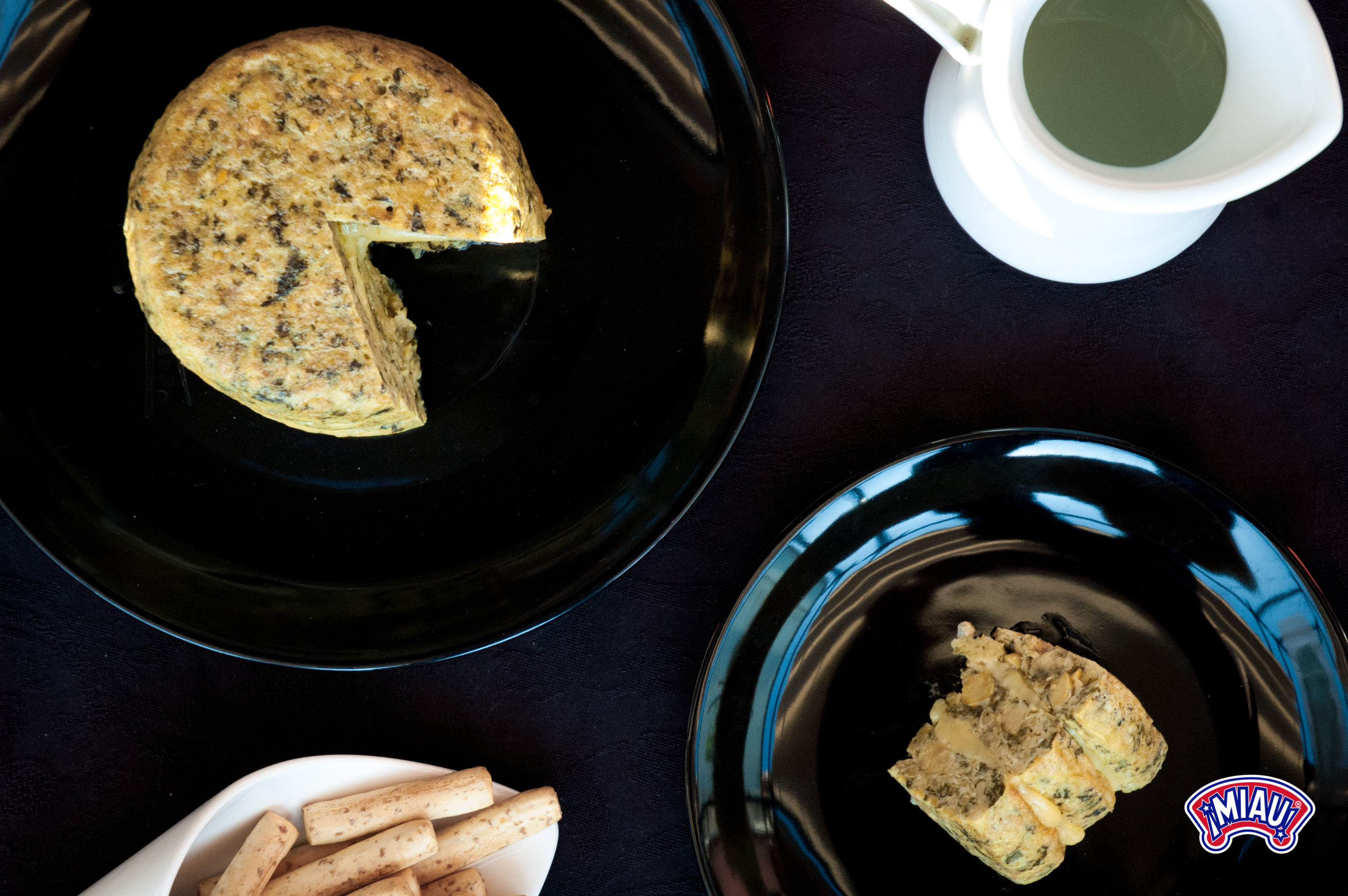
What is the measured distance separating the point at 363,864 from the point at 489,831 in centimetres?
18

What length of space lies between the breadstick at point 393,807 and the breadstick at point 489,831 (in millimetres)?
27

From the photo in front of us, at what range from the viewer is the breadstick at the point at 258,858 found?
1.16 metres

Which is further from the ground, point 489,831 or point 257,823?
point 489,831

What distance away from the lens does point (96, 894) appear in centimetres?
118

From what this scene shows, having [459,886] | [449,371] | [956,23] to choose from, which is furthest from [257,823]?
[956,23]

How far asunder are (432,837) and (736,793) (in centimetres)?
44

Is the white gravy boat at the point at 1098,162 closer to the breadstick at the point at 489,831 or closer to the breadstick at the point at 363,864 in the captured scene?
the breadstick at the point at 489,831

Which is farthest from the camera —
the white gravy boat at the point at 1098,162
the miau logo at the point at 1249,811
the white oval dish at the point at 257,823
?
the miau logo at the point at 1249,811

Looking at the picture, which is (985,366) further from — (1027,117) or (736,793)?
(736,793)

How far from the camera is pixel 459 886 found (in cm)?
124

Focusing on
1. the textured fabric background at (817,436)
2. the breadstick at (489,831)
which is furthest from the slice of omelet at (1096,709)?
the breadstick at (489,831)

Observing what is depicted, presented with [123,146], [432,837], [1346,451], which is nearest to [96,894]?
[432,837]

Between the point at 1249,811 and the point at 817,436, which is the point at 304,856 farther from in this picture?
the point at 1249,811

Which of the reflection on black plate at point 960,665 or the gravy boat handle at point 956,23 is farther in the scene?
the reflection on black plate at point 960,665
